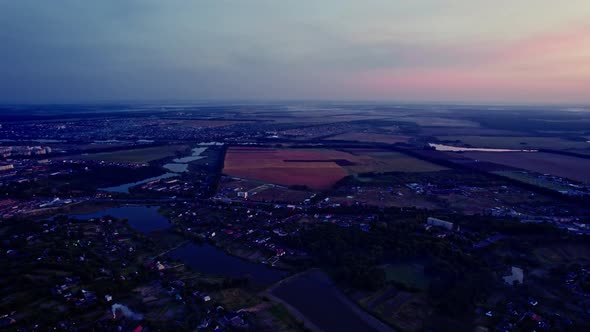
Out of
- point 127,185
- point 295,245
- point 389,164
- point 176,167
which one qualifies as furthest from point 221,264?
point 389,164

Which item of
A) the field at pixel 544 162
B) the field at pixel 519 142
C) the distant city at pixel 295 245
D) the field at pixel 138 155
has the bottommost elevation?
the distant city at pixel 295 245

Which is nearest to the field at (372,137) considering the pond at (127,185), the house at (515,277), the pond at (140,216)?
the pond at (127,185)

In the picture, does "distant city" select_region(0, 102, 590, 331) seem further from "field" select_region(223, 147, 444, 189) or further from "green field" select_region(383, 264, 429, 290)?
"field" select_region(223, 147, 444, 189)

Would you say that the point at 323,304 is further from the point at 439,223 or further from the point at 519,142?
the point at 519,142

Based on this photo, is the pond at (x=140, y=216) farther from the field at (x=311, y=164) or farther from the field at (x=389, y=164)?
the field at (x=389, y=164)

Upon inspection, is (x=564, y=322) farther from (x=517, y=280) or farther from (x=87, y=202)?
(x=87, y=202)

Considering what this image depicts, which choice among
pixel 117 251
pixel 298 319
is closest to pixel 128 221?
pixel 117 251

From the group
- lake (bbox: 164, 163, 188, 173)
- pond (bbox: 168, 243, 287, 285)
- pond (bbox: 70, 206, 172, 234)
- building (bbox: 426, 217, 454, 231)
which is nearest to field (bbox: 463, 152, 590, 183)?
building (bbox: 426, 217, 454, 231)
